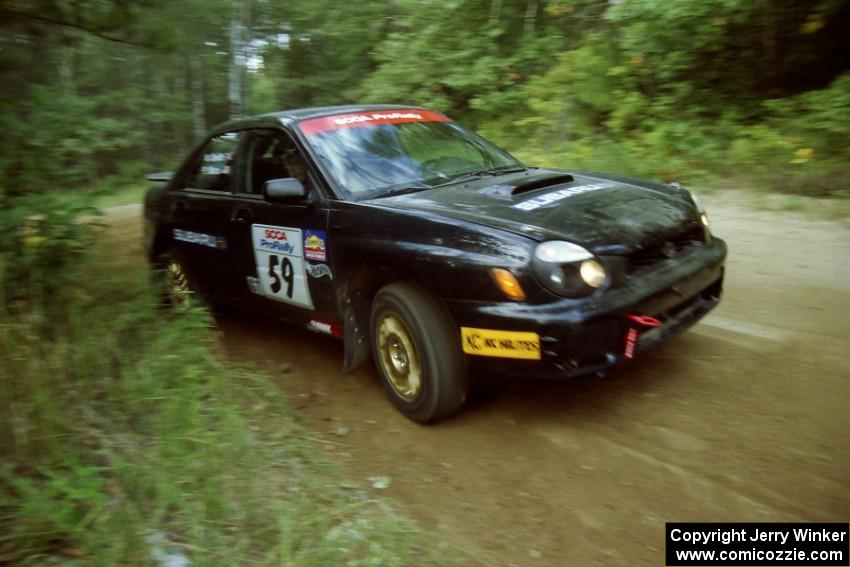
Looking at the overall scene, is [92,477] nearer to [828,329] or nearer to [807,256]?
[828,329]

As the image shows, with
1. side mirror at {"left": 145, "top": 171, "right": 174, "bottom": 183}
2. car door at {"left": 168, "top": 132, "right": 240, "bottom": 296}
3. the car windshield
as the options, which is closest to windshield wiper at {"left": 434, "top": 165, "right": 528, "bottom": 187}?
the car windshield

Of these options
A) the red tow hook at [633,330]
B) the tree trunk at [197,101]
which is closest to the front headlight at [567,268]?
the red tow hook at [633,330]

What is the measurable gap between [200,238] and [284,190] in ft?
4.74

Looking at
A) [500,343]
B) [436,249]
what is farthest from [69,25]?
[500,343]

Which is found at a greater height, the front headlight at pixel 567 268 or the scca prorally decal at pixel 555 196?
the scca prorally decal at pixel 555 196

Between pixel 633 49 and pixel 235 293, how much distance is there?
22.0 ft

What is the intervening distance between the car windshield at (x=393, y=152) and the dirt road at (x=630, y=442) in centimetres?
129

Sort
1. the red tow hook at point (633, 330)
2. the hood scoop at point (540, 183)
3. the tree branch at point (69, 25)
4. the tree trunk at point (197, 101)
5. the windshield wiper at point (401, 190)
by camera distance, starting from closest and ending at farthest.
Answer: the red tow hook at point (633, 330), the hood scoop at point (540, 183), the windshield wiper at point (401, 190), the tree branch at point (69, 25), the tree trunk at point (197, 101)

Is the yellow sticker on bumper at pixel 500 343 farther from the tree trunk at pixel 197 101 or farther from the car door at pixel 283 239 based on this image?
the tree trunk at pixel 197 101

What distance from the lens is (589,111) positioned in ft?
32.7

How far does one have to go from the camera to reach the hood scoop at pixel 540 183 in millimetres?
3795

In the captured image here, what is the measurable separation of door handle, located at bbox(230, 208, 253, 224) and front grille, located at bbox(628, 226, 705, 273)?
2.50m

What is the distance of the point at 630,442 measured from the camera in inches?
130

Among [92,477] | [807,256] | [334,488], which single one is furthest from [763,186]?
[92,477]
